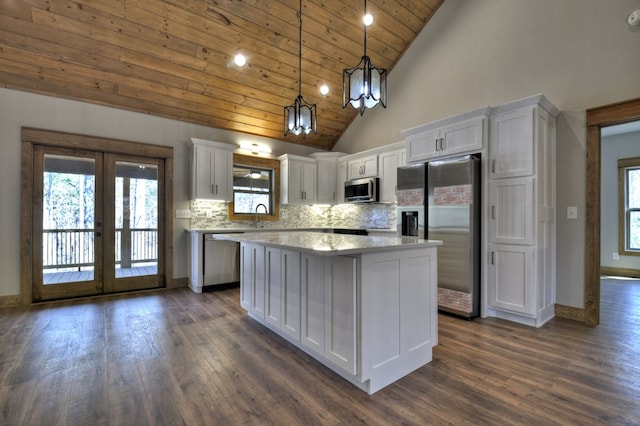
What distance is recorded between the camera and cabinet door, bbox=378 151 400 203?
192 inches

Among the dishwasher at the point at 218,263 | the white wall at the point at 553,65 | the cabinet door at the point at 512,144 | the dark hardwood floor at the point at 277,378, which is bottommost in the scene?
the dark hardwood floor at the point at 277,378

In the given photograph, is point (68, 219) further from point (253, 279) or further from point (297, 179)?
point (297, 179)

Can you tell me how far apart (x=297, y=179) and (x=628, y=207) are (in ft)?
20.5

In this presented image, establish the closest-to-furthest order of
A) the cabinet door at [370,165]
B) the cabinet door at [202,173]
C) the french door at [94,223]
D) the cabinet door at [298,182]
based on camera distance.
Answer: the french door at [94,223]
the cabinet door at [202,173]
the cabinet door at [370,165]
the cabinet door at [298,182]

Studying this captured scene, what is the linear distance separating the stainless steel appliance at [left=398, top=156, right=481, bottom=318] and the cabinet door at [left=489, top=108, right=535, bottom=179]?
20cm

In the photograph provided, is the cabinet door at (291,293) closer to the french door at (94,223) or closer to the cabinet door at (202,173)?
the cabinet door at (202,173)

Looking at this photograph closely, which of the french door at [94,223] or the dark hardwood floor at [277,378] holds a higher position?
the french door at [94,223]

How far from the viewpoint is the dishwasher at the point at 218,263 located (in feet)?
15.0

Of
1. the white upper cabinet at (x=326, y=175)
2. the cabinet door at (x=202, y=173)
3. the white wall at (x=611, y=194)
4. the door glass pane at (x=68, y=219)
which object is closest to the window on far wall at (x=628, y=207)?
the white wall at (x=611, y=194)

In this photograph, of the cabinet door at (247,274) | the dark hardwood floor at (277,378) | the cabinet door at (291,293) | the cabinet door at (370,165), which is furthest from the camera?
the cabinet door at (370,165)

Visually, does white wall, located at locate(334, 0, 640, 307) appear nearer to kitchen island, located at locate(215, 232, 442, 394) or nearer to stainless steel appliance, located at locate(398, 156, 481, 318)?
stainless steel appliance, located at locate(398, 156, 481, 318)

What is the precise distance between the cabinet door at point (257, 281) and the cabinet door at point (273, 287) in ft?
0.28

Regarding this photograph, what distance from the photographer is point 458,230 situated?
3393mm

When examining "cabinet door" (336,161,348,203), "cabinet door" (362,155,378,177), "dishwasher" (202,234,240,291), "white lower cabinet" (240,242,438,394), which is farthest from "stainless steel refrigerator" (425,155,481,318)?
"dishwasher" (202,234,240,291)
